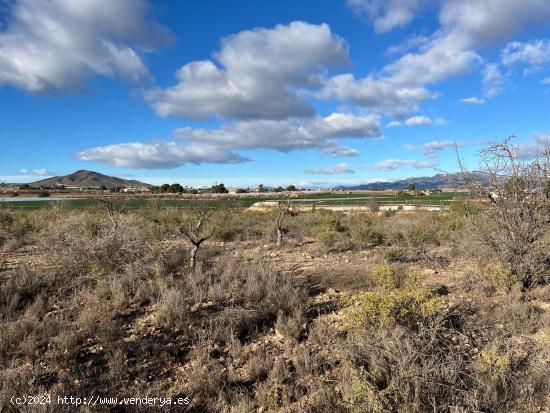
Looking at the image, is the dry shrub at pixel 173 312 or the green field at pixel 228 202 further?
the green field at pixel 228 202

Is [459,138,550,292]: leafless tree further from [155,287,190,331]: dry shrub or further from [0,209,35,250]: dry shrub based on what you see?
[0,209,35,250]: dry shrub

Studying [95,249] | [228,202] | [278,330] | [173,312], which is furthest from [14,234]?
[278,330]

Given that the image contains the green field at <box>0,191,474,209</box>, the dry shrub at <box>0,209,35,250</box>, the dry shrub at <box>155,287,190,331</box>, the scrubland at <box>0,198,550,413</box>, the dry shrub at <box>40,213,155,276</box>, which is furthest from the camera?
the green field at <box>0,191,474,209</box>

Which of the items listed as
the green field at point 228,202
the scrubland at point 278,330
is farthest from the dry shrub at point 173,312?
the green field at point 228,202

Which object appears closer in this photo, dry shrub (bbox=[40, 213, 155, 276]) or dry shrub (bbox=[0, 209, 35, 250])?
dry shrub (bbox=[40, 213, 155, 276])

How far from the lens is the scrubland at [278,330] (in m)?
4.67

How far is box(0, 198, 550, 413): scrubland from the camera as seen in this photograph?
184 inches

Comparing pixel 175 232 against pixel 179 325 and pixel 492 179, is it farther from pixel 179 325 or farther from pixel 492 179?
pixel 492 179

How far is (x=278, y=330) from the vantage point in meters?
6.52

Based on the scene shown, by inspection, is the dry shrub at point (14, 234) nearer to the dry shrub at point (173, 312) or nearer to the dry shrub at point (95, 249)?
the dry shrub at point (95, 249)

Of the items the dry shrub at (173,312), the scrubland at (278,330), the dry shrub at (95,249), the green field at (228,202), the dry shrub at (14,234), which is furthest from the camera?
the green field at (228,202)

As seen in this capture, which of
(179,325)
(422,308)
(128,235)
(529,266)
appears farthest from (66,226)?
(529,266)

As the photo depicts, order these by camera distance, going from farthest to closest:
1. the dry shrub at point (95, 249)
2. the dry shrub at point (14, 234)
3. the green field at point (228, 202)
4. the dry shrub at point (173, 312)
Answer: the green field at point (228, 202), the dry shrub at point (14, 234), the dry shrub at point (95, 249), the dry shrub at point (173, 312)

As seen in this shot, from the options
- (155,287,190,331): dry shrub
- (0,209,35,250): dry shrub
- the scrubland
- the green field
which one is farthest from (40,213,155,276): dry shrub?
(0,209,35,250): dry shrub
